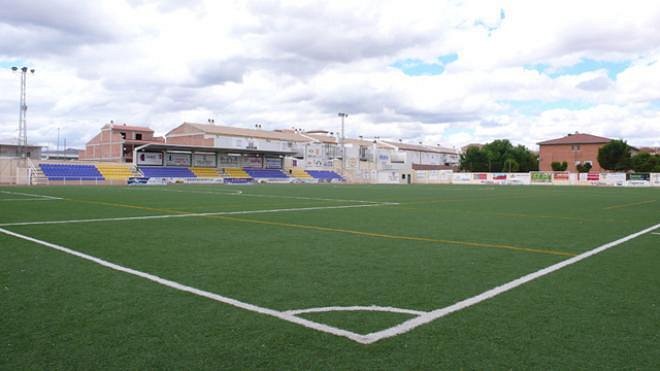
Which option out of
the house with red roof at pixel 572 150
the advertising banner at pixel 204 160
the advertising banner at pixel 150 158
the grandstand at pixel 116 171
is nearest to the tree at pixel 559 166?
the house with red roof at pixel 572 150

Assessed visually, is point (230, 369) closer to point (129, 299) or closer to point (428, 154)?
point (129, 299)

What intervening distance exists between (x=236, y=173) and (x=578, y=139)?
71.5 meters

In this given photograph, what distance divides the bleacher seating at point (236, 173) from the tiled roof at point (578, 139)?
222 ft

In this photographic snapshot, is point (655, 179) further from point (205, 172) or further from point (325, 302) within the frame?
point (325, 302)

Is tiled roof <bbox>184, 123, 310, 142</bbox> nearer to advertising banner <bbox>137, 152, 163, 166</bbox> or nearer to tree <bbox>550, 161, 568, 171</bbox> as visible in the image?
advertising banner <bbox>137, 152, 163, 166</bbox>

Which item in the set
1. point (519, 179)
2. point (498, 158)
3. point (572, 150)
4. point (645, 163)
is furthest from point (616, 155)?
point (519, 179)

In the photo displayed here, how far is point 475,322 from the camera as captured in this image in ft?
15.4

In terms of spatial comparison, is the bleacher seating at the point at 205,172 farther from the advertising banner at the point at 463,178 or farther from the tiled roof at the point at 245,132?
the advertising banner at the point at 463,178

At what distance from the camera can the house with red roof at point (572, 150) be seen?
319ft

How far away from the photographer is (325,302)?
5.32 metres

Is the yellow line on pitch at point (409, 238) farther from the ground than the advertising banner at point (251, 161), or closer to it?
closer to it

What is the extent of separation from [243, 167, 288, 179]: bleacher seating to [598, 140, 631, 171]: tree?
5420 centimetres

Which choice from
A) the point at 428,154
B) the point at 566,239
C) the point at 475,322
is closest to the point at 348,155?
the point at 428,154

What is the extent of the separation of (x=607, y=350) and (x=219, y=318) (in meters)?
3.36
